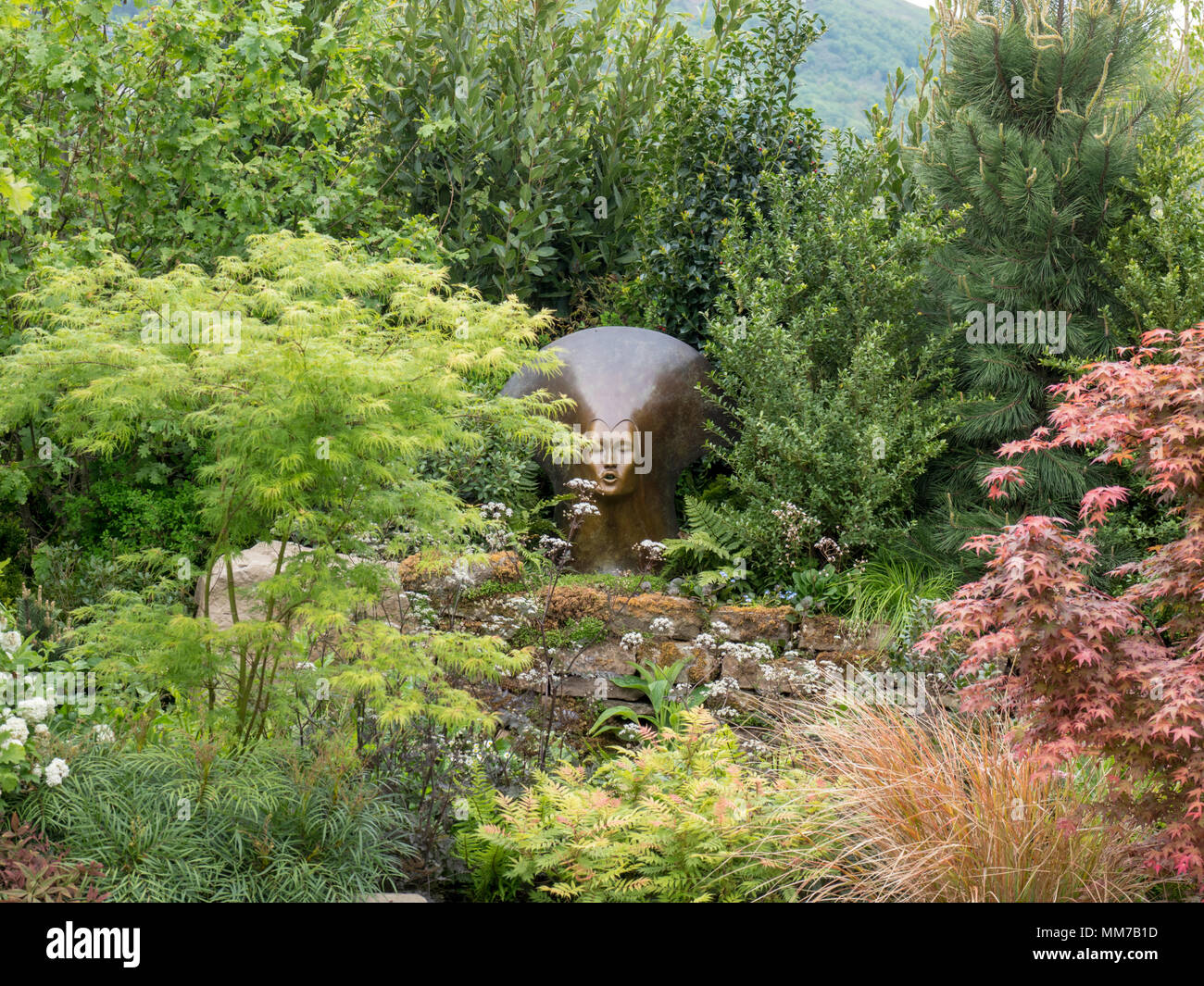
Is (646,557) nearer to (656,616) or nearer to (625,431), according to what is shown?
(656,616)

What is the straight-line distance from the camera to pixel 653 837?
3910mm

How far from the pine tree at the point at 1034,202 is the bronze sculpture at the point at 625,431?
186 centimetres

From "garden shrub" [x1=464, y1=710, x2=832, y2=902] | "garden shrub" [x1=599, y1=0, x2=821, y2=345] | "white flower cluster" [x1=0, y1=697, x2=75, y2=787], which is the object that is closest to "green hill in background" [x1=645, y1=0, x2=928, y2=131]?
"garden shrub" [x1=599, y1=0, x2=821, y2=345]

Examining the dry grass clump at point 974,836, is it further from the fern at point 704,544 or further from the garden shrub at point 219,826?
the fern at point 704,544

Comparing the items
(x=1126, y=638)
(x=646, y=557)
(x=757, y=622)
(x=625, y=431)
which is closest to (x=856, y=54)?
(x=625, y=431)

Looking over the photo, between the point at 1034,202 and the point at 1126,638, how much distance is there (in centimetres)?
446

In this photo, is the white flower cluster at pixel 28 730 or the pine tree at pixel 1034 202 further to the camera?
the pine tree at pixel 1034 202

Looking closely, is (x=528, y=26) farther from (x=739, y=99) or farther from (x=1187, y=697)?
(x=1187, y=697)

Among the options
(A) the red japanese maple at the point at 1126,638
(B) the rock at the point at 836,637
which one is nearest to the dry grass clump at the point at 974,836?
(A) the red japanese maple at the point at 1126,638

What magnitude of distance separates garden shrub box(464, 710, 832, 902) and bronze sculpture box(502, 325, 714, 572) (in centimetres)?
295

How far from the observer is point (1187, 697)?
3346mm

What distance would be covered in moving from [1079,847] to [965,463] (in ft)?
12.8

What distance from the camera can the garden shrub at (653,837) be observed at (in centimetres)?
389
